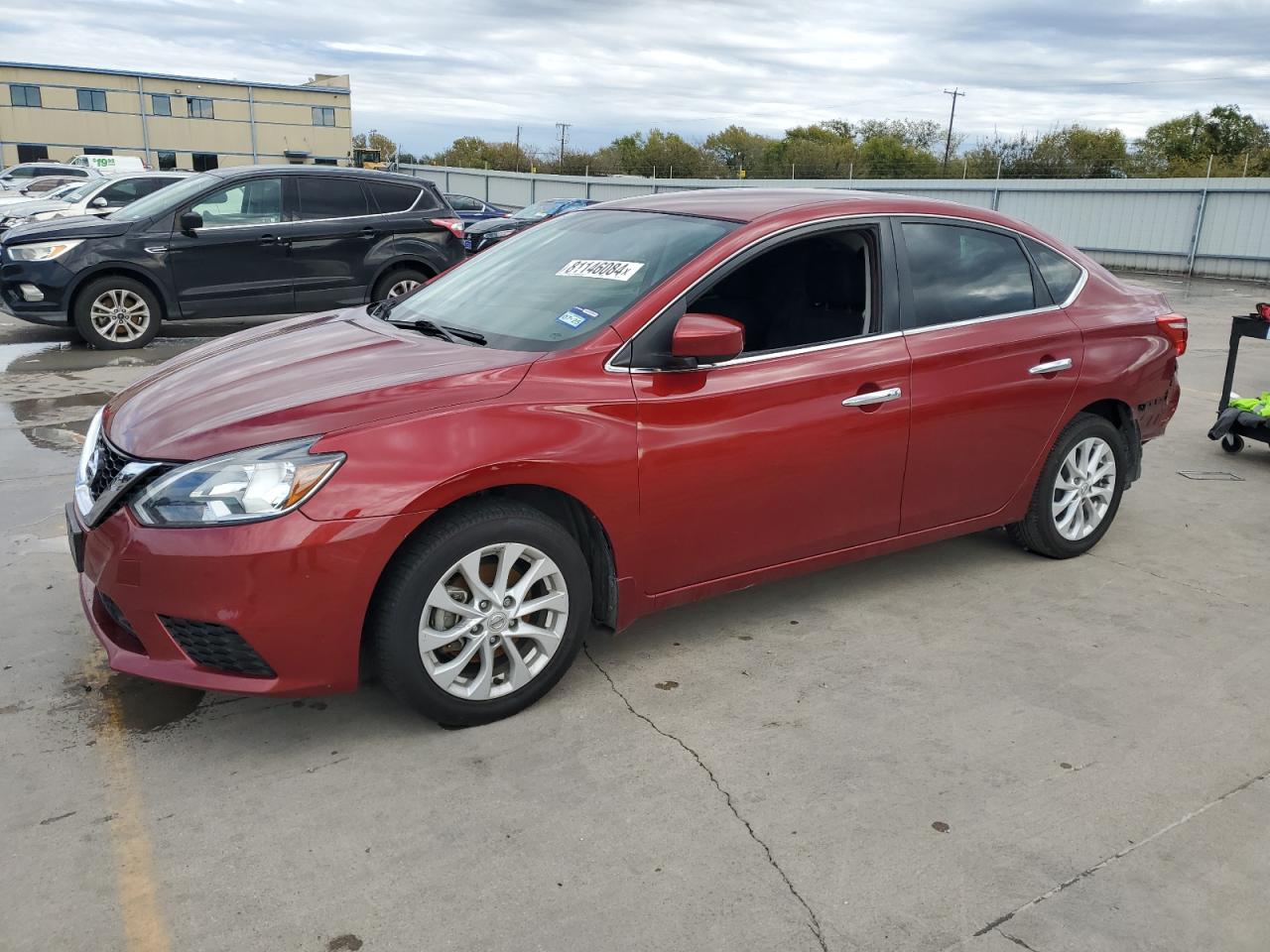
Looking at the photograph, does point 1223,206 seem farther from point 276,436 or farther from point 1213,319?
point 276,436

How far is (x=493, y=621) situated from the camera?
3.27 metres

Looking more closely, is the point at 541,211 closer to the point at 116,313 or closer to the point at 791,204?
the point at 116,313

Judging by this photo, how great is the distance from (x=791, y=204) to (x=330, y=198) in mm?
7500

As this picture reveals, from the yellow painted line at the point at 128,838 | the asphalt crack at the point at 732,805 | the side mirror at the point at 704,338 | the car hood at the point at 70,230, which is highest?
the side mirror at the point at 704,338

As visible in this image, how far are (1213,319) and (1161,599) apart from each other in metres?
11.8

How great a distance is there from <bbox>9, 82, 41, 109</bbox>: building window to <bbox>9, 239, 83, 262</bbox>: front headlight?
6242cm

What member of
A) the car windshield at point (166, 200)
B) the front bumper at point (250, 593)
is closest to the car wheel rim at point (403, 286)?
the car windshield at point (166, 200)

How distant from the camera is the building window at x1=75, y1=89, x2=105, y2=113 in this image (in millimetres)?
62625

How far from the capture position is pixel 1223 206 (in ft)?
72.3

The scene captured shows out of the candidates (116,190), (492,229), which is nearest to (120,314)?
(116,190)

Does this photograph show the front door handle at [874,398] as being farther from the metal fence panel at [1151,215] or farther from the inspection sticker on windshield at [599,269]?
the metal fence panel at [1151,215]

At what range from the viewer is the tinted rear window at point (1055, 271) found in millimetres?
4723

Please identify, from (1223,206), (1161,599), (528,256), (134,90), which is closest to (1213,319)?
(1223,206)

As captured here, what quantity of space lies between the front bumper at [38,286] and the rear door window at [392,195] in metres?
2.92
